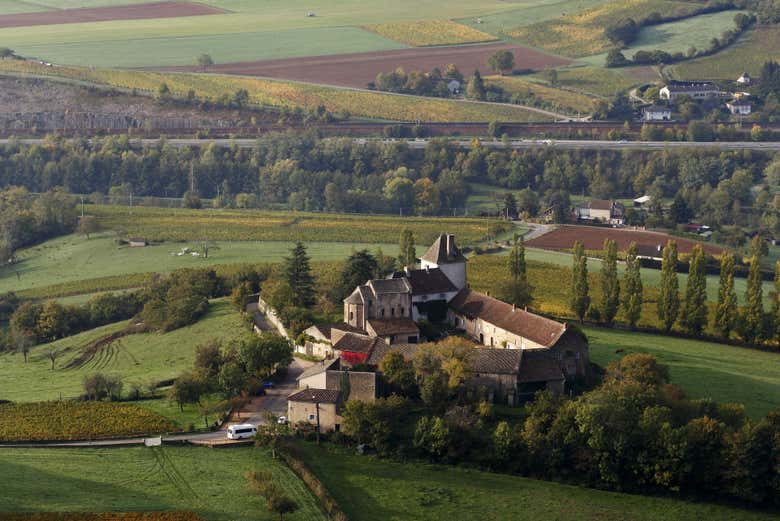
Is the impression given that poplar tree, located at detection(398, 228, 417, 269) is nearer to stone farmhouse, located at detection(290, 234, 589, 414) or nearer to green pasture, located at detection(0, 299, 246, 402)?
stone farmhouse, located at detection(290, 234, 589, 414)

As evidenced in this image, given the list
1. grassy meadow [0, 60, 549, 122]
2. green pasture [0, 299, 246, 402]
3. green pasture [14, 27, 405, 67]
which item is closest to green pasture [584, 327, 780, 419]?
green pasture [0, 299, 246, 402]

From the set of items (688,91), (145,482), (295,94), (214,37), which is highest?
(214,37)

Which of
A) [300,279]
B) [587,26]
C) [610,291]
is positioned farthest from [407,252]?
[587,26]

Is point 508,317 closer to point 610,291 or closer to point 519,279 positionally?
point 519,279

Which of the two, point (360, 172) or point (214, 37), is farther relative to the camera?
point (214, 37)

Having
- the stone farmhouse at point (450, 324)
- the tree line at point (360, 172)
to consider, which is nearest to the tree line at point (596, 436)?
the stone farmhouse at point (450, 324)

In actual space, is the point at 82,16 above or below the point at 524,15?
above
